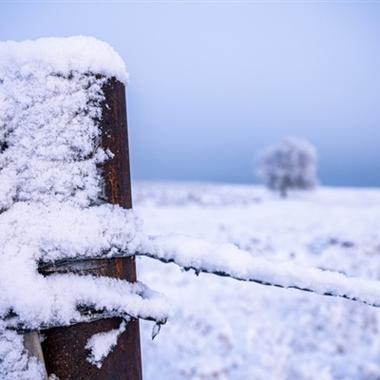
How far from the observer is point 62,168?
85 cm

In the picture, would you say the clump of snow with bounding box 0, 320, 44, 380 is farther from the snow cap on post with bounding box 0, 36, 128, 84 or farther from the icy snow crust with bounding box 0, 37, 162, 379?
the snow cap on post with bounding box 0, 36, 128, 84

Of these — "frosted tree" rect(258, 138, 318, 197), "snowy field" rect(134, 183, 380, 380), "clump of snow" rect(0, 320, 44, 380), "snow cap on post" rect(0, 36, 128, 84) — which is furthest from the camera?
"frosted tree" rect(258, 138, 318, 197)

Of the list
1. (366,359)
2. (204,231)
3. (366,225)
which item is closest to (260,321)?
(366,359)

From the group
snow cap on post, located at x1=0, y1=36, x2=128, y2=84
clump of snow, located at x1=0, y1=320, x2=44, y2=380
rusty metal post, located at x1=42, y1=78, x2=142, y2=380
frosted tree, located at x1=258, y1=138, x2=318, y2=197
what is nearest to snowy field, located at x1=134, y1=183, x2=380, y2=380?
rusty metal post, located at x1=42, y1=78, x2=142, y2=380

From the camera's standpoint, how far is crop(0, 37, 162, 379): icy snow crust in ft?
2.62

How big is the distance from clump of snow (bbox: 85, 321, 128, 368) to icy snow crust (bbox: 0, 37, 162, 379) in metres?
0.07

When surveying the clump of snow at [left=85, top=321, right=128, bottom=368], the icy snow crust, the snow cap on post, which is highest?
the snow cap on post

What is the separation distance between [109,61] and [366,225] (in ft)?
48.3

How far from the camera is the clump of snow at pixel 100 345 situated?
862 millimetres

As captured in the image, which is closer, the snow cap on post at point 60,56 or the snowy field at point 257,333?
the snow cap on post at point 60,56

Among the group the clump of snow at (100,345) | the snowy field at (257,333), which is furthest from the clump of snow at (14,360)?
the snowy field at (257,333)

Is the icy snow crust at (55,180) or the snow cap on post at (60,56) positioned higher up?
the snow cap on post at (60,56)

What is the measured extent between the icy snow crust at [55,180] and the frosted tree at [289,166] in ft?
143

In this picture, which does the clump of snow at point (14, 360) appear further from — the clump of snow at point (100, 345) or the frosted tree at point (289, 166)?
the frosted tree at point (289, 166)
